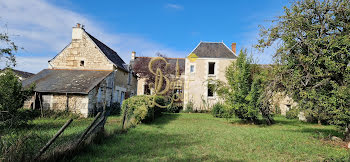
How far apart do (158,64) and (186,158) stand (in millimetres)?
23665

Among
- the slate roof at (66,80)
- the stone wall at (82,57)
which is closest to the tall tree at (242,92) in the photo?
Result: the slate roof at (66,80)

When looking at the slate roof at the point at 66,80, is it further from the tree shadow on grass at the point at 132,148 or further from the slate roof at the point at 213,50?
the slate roof at the point at 213,50

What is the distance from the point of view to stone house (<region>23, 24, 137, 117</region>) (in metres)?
13.5

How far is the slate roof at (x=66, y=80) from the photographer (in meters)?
13.7

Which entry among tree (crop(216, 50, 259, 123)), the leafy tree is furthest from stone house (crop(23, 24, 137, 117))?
tree (crop(216, 50, 259, 123))

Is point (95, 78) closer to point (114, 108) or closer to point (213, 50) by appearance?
point (114, 108)

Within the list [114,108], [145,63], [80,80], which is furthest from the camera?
[145,63]

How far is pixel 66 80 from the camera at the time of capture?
14.9 m

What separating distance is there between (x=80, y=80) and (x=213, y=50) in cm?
1286

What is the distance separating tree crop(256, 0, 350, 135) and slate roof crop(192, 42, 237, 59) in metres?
13.0

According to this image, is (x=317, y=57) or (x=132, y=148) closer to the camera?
(x=132, y=148)

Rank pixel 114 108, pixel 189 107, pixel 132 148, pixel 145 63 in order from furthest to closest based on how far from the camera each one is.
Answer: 1. pixel 145 63
2. pixel 189 107
3. pixel 114 108
4. pixel 132 148

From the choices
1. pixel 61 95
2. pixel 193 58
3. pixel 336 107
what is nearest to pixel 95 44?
pixel 61 95

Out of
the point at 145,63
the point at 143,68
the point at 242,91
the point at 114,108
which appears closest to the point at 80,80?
the point at 114,108
